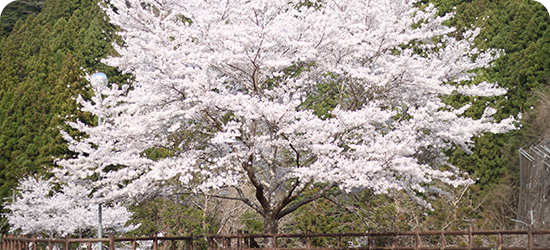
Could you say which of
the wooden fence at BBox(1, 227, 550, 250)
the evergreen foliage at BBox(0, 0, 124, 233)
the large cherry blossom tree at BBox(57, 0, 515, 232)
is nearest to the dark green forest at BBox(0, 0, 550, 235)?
the evergreen foliage at BBox(0, 0, 124, 233)

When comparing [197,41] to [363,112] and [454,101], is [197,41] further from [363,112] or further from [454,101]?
[454,101]

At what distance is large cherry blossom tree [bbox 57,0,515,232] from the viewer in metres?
9.10

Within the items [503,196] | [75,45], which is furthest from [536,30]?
[75,45]

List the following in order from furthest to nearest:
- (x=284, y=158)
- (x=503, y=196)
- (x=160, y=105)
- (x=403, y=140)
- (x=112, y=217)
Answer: (x=503, y=196) < (x=112, y=217) < (x=284, y=158) < (x=160, y=105) < (x=403, y=140)

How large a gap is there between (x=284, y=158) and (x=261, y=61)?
374cm

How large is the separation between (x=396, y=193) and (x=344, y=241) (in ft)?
7.89

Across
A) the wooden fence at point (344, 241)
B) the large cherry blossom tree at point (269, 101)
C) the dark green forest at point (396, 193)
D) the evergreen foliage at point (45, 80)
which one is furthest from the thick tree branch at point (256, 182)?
the evergreen foliage at point (45, 80)

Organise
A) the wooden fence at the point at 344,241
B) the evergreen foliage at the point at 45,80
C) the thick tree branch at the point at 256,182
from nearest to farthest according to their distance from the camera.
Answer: the thick tree branch at the point at 256,182, the wooden fence at the point at 344,241, the evergreen foliage at the point at 45,80

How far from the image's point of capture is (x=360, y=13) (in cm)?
1061

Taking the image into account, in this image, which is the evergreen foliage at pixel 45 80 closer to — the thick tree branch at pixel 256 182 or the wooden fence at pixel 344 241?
Answer: the wooden fence at pixel 344 241

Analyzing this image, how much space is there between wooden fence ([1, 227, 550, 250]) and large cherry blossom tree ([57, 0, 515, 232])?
0.90m

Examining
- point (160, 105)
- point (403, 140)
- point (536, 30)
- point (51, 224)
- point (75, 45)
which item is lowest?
point (51, 224)

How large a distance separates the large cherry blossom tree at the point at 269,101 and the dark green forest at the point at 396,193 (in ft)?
14.7

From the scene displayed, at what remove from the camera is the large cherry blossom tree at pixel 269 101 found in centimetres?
910
